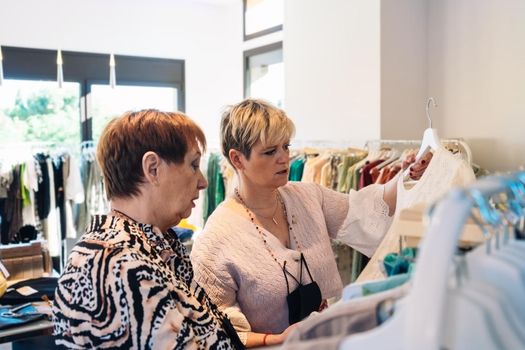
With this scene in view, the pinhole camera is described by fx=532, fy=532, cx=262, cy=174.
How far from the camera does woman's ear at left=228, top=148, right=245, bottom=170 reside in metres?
1.70

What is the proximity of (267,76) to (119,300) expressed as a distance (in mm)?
4378

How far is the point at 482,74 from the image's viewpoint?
110 inches

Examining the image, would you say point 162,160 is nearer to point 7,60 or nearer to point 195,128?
point 195,128

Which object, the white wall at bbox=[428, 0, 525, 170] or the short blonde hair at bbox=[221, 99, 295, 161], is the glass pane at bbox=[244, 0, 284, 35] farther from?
the short blonde hair at bbox=[221, 99, 295, 161]

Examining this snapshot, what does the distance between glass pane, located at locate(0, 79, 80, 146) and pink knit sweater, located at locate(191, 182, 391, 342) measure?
12.1 feet

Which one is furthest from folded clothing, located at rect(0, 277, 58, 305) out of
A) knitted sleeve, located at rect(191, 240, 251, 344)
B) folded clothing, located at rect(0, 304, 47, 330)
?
knitted sleeve, located at rect(191, 240, 251, 344)

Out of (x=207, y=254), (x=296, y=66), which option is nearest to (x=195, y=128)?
(x=207, y=254)

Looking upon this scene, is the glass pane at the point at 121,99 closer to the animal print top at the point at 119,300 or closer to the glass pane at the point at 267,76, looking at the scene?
the glass pane at the point at 267,76

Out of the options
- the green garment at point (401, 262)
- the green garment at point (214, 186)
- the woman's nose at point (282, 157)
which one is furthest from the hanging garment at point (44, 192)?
the green garment at point (401, 262)

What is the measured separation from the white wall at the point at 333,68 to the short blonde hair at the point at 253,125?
1.45 metres

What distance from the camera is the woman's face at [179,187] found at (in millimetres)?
1229

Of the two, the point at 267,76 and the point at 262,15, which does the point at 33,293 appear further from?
the point at 262,15

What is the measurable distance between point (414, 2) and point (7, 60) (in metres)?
3.59

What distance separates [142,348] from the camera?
1052mm
